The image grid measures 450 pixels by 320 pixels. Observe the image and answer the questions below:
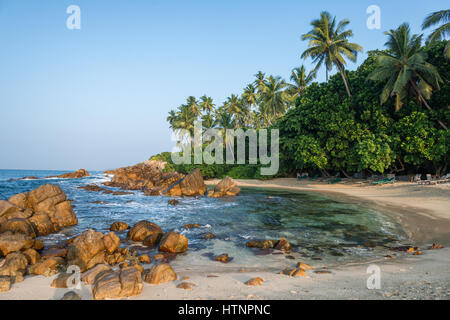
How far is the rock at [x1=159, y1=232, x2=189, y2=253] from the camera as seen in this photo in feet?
26.0

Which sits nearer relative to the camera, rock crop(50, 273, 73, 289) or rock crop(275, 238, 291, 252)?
rock crop(50, 273, 73, 289)

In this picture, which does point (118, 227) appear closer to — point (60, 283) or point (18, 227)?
point (18, 227)

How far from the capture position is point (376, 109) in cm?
2522

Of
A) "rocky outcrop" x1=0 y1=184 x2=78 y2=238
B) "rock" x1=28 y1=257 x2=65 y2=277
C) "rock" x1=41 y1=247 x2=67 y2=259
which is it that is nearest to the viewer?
"rock" x1=28 y1=257 x2=65 y2=277

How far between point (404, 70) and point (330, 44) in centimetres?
970

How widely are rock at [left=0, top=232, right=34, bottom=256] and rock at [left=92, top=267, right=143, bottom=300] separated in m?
4.43

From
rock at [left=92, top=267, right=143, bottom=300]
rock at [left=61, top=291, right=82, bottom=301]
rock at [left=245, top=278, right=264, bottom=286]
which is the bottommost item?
rock at [left=245, top=278, right=264, bottom=286]

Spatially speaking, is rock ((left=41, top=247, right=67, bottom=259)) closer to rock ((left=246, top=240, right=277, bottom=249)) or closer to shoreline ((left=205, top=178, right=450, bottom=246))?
rock ((left=246, top=240, right=277, bottom=249))

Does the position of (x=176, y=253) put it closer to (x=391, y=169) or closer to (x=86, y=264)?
(x=86, y=264)

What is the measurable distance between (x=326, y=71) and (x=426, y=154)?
1603 cm

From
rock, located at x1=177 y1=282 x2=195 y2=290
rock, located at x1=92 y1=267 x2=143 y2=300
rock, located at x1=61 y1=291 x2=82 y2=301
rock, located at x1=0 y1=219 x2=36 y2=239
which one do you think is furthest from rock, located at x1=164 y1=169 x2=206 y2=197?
rock, located at x1=61 y1=291 x2=82 y2=301

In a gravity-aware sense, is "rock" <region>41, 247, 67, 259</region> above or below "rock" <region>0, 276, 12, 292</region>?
below

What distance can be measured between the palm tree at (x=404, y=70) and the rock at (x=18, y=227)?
26.8 meters
